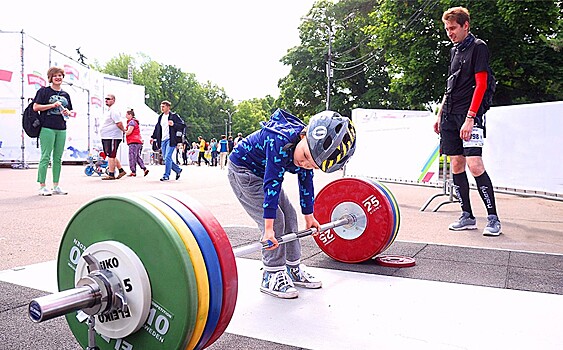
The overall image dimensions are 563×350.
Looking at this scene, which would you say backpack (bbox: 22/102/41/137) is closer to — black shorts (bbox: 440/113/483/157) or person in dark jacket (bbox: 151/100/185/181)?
person in dark jacket (bbox: 151/100/185/181)

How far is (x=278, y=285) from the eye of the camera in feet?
10.0

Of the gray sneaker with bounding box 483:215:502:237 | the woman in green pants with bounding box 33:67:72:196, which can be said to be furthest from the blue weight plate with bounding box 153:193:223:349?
the woman in green pants with bounding box 33:67:72:196

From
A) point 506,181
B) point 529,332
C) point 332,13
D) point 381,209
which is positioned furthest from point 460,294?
point 332,13

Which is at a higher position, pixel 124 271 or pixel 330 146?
pixel 330 146

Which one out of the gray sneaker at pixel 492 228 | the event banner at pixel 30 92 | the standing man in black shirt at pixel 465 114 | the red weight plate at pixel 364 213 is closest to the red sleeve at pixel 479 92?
the standing man in black shirt at pixel 465 114

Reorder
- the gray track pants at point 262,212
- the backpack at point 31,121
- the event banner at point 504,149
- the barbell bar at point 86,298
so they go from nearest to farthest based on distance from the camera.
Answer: the barbell bar at point 86,298, the gray track pants at point 262,212, the backpack at point 31,121, the event banner at point 504,149

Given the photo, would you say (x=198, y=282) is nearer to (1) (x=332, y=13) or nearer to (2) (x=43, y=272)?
(2) (x=43, y=272)

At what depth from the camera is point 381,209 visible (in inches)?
147

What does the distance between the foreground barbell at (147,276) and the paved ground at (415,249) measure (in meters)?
0.15

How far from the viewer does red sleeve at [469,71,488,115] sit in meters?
4.95

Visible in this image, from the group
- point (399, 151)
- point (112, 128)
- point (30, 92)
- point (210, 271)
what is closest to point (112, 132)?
point (112, 128)

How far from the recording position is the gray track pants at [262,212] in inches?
125

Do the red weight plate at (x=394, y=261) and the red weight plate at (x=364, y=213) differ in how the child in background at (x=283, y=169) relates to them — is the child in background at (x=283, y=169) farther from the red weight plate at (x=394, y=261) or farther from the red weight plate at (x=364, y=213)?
the red weight plate at (x=394, y=261)

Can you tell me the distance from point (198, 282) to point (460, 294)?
6.43ft
